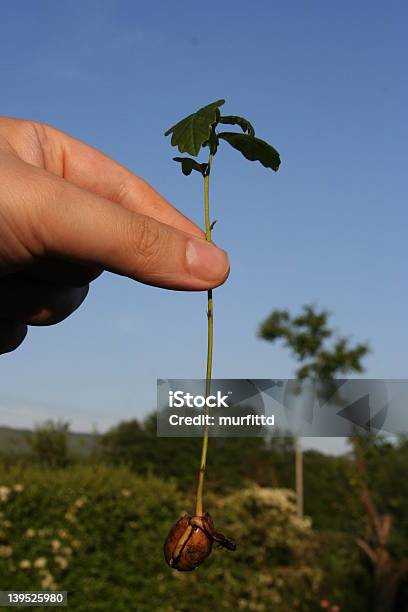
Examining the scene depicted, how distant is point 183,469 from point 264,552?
8.94 meters

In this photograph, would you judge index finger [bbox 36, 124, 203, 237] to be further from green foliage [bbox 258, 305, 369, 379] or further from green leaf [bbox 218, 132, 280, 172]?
green foliage [bbox 258, 305, 369, 379]

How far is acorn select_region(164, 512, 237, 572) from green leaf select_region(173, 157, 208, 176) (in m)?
0.78

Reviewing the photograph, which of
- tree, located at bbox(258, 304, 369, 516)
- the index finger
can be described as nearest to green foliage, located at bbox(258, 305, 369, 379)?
tree, located at bbox(258, 304, 369, 516)

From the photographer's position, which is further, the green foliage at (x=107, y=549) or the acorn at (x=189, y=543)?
the green foliage at (x=107, y=549)

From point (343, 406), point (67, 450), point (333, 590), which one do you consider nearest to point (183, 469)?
point (67, 450)

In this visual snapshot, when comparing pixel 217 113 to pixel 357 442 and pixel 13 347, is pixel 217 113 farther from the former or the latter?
pixel 357 442

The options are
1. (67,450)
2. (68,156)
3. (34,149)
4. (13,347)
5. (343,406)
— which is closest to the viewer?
(34,149)

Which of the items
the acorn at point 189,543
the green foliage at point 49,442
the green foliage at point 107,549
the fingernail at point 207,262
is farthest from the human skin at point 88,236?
the green foliage at point 49,442

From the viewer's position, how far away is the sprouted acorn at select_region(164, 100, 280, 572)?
4.48 ft

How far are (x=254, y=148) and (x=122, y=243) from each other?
1.28 feet

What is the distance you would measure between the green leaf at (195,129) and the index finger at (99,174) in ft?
2.07

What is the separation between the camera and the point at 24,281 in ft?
7.54

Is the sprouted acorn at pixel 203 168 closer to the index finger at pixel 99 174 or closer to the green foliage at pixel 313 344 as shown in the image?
the index finger at pixel 99 174

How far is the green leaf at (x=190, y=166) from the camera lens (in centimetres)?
163
